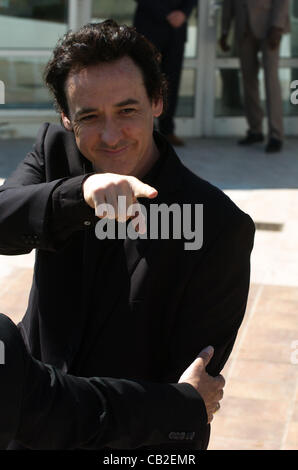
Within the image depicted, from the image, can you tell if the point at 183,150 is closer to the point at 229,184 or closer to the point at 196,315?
the point at 229,184

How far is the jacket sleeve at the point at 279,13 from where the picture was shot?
7.44 m

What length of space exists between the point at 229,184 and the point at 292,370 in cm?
307

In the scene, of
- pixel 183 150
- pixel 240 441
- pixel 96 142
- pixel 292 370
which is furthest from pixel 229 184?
pixel 96 142

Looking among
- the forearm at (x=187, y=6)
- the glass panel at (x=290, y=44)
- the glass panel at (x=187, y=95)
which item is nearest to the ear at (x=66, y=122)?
the forearm at (x=187, y=6)

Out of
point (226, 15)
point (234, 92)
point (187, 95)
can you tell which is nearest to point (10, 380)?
point (226, 15)

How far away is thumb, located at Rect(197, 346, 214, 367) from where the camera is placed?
77.8 inches

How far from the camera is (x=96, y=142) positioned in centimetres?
205

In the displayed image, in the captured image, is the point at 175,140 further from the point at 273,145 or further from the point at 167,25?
the point at 167,25

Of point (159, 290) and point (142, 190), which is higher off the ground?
point (142, 190)

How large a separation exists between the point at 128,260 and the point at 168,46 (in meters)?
5.90

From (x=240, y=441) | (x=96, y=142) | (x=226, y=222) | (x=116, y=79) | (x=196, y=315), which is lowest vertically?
(x=240, y=441)

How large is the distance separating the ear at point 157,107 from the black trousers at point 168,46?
522 centimetres

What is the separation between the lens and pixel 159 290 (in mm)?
2035

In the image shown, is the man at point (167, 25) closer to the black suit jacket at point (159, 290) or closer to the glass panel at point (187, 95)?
the glass panel at point (187, 95)
